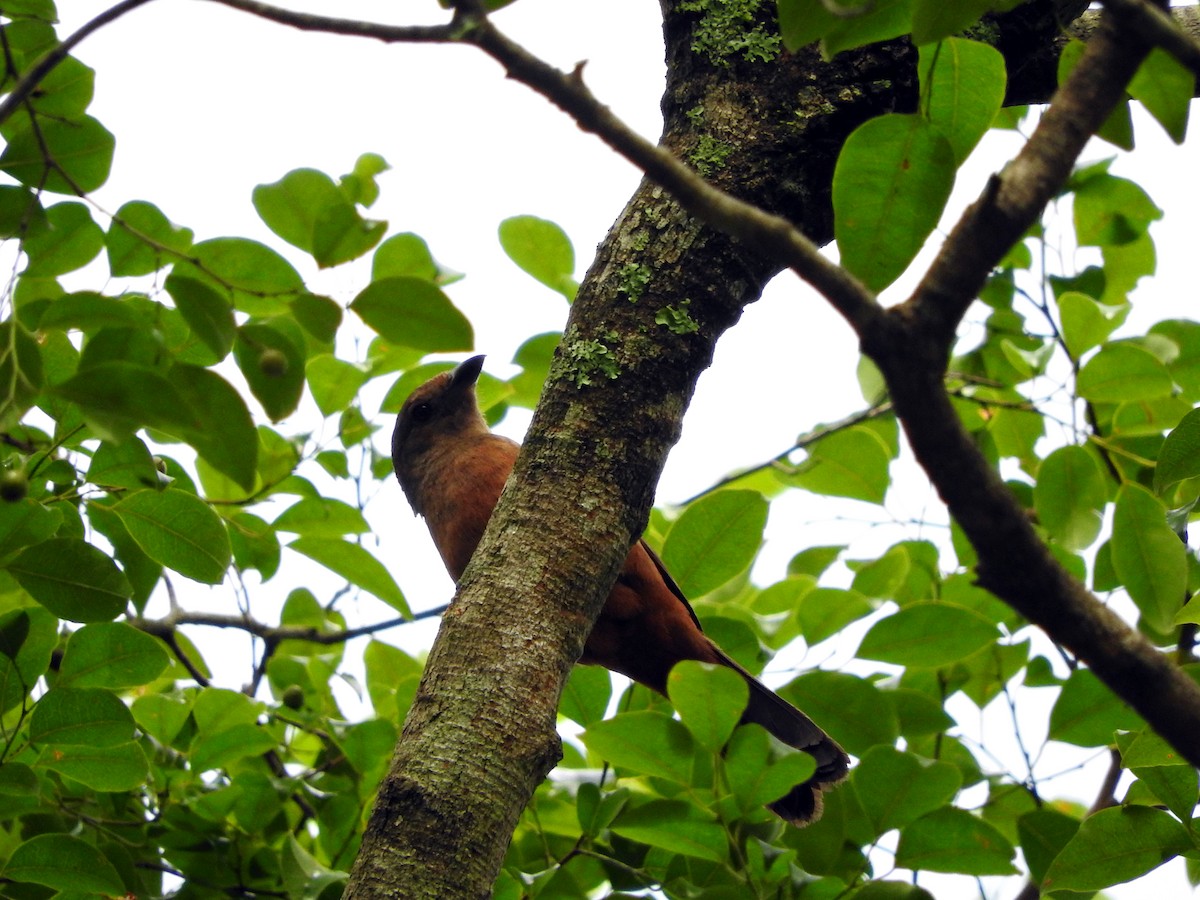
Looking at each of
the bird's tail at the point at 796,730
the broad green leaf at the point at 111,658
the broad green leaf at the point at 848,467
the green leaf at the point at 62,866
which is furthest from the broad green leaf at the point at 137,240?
the bird's tail at the point at 796,730

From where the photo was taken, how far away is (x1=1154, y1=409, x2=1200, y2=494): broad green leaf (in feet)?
6.57

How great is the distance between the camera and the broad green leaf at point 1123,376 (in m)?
2.71

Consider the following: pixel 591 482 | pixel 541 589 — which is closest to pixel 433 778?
pixel 541 589

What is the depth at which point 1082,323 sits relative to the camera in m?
2.98

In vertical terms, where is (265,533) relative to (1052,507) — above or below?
above

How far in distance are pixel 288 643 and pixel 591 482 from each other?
234 cm

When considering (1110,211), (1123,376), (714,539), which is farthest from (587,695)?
(1110,211)

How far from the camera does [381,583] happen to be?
3.02 meters

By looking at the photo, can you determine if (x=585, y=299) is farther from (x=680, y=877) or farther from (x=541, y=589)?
(x=680, y=877)

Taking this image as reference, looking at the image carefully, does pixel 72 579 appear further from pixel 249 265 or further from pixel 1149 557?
pixel 1149 557

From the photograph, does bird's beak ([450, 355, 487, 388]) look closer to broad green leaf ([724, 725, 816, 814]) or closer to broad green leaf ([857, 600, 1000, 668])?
broad green leaf ([857, 600, 1000, 668])

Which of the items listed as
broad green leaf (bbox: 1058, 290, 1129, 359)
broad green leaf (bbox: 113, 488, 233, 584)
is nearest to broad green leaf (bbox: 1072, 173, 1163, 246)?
broad green leaf (bbox: 1058, 290, 1129, 359)

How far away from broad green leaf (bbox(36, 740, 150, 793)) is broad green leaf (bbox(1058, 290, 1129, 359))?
2460mm

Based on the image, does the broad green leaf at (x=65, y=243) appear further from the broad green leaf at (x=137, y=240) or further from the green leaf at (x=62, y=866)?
the green leaf at (x=62, y=866)
